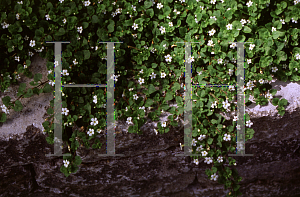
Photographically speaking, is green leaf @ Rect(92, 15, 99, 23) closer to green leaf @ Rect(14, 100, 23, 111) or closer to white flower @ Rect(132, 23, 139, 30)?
white flower @ Rect(132, 23, 139, 30)

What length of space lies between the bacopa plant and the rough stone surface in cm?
14

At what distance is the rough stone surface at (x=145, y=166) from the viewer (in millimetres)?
2139

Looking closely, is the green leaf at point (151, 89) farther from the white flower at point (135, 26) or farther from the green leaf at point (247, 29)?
the green leaf at point (247, 29)

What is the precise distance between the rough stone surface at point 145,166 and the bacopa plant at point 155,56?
14 centimetres

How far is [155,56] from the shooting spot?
2.26 metres

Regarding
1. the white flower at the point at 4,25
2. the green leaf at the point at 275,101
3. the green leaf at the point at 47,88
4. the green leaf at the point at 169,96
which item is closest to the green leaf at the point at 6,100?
the green leaf at the point at 47,88

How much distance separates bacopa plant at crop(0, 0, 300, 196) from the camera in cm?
207

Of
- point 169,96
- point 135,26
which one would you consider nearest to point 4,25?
point 135,26

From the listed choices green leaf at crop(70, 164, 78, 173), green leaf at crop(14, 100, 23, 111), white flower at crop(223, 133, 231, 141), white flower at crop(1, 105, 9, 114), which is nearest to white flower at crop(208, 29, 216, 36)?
white flower at crop(223, 133, 231, 141)

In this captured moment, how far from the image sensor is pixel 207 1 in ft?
7.25

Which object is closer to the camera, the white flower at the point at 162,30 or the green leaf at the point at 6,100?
the green leaf at the point at 6,100

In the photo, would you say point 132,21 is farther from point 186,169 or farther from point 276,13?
point 186,169

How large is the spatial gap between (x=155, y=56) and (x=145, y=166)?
0.97m

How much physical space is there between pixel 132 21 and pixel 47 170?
147cm
